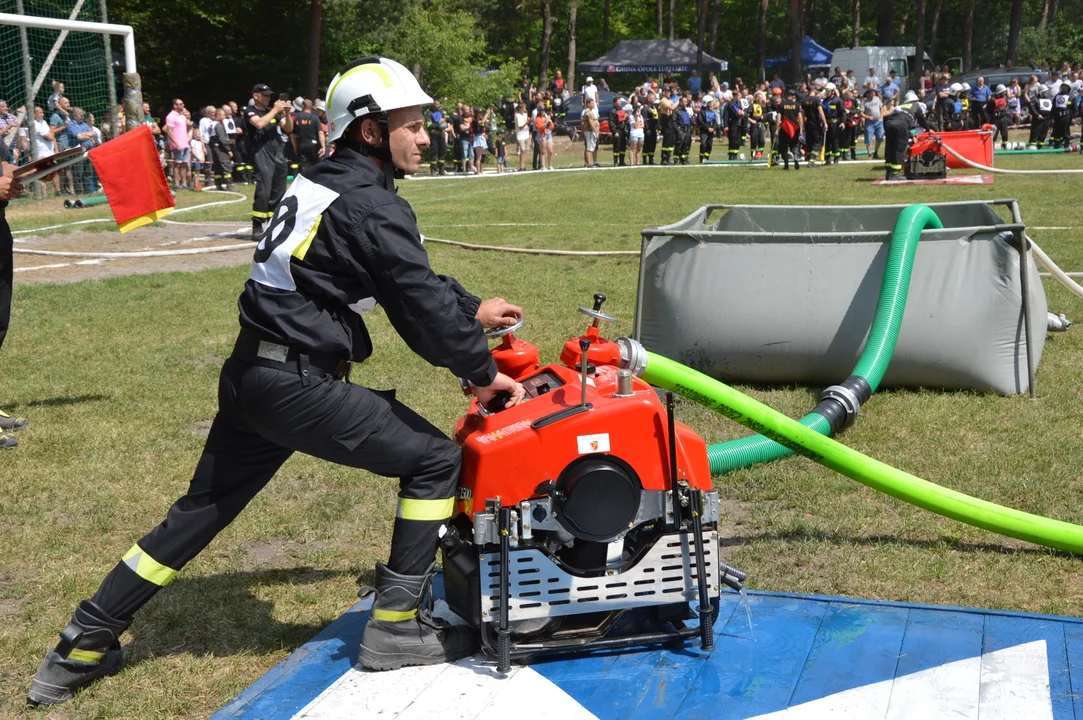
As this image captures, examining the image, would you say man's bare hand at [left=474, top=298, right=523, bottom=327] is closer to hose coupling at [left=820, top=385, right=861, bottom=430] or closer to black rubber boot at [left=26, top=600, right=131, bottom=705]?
black rubber boot at [left=26, top=600, right=131, bottom=705]

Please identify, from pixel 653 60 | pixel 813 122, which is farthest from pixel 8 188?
pixel 653 60

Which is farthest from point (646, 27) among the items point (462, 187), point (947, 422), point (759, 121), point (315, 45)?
point (947, 422)

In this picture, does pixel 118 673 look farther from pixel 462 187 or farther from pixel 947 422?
pixel 462 187

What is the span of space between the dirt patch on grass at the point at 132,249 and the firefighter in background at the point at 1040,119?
25.3m

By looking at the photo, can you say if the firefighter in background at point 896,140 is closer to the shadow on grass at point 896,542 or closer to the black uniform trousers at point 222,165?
the black uniform trousers at point 222,165

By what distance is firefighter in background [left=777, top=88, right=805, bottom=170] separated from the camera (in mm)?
26922

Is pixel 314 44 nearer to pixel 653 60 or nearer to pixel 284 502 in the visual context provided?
pixel 653 60

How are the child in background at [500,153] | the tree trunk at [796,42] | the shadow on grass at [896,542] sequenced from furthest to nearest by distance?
1. the tree trunk at [796,42]
2. the child in background at [500,153]
3. the shadow on grass at [896,542]

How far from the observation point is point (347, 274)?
352 centimetres

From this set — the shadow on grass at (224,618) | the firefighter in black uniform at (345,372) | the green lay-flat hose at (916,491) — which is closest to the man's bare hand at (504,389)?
the firefighter in black uniform at (345,372)

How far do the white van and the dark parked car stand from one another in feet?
35.8

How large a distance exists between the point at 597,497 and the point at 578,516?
Answer: 3.6 inches

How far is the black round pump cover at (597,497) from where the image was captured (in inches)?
143

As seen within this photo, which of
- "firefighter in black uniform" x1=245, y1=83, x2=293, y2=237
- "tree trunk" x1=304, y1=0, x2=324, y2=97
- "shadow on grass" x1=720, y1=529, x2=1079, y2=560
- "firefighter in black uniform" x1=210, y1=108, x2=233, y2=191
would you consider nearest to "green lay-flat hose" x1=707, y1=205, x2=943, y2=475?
"shadow on grass" x1=720, y1=529, x2=1079, y2=560
